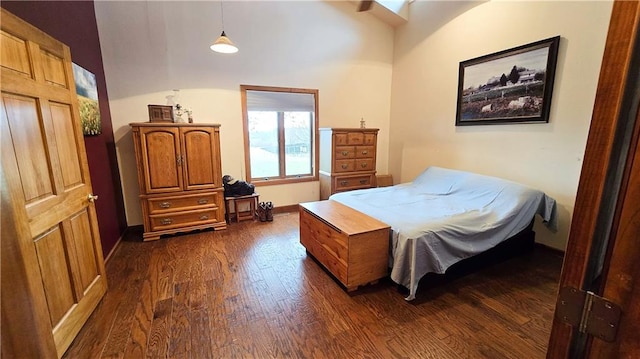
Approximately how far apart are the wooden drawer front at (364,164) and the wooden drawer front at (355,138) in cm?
29

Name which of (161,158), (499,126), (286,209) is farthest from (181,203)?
(499,126)

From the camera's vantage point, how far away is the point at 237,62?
12.9ft

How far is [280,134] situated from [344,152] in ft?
3.57

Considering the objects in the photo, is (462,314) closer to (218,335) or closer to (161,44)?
(218,335)

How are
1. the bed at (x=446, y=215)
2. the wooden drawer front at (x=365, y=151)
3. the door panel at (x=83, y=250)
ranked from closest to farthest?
the door panel at (x=83, y=250)
the bed at (x=446, y=215)
the wooden drawer front at (x=365, y=151)

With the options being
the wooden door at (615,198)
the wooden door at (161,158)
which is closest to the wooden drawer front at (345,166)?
the wooden door at (161,158)

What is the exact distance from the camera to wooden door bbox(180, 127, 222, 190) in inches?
134

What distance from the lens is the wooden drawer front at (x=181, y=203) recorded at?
11.1 ft

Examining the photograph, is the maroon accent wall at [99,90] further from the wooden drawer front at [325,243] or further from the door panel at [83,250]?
the wooden drawer front at [325,243]

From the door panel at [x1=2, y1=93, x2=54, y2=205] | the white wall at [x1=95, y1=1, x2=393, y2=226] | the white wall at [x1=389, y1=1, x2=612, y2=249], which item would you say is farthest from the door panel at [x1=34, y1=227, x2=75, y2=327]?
the white wall at [x1=389, y1=1, x2=612, y2=249]

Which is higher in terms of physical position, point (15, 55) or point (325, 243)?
point (15, 55)

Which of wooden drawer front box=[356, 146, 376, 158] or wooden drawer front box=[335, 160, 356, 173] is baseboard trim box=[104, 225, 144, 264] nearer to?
wooden drawer front box=[335, 160, 356, 173]

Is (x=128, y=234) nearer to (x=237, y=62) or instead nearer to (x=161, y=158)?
(x=161, y=158)

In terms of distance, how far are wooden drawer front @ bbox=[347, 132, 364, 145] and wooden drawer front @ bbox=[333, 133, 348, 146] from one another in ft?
0.18
